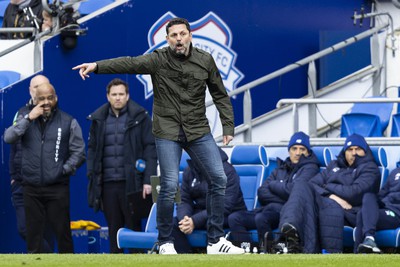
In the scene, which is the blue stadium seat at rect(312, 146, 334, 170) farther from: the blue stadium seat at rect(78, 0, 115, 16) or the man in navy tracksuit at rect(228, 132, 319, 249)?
the blue stadium seat at rect(78, 0, 115, 16)

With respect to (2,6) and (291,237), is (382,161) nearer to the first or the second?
(291,237)

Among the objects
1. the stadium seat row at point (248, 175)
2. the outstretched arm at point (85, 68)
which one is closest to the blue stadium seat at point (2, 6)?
the stadium seat row at point (248, 175)

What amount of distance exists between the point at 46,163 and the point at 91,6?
471cm

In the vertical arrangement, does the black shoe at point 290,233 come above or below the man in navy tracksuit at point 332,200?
below

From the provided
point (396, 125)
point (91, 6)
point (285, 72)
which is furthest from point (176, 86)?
point (91, 6)

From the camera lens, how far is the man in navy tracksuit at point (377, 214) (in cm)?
1352

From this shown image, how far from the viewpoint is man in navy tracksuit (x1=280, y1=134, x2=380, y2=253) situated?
13.7m

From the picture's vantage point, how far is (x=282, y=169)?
48.9ft

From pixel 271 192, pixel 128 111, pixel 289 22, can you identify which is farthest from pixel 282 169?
pixel 289 22

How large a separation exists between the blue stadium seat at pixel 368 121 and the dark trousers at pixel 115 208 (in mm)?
3316

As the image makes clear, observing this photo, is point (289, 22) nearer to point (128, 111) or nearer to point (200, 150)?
point (128, 111)

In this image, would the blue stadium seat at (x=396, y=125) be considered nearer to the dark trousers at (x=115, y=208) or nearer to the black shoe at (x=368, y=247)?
the black shoe at (x=368, y=247)

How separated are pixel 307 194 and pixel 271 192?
0.69m

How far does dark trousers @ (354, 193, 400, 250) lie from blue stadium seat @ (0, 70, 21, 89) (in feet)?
17.3
